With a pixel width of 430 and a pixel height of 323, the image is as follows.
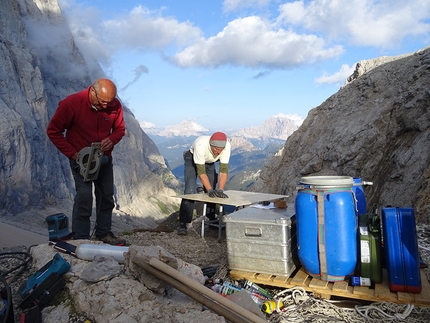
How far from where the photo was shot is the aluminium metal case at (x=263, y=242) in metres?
3.80

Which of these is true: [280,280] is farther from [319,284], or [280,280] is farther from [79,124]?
[79,124]

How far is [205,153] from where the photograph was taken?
6.34 meters

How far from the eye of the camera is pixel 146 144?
9356 centimetres

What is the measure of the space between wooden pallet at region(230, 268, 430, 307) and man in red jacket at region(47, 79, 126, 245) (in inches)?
90.3

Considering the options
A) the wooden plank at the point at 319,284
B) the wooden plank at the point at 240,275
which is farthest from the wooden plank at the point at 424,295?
the wooden plank at the point at 240,275

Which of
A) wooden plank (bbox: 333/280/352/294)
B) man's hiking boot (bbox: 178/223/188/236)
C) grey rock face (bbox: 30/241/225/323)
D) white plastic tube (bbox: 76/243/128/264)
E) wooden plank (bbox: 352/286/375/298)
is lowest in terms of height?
man's hiking boot (bbox: 178/223/188/236)

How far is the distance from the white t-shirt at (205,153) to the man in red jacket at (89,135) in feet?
5.07

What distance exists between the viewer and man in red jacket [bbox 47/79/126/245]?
4.56 m

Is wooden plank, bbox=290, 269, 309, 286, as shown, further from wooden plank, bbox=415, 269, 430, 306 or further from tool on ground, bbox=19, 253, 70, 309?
tool on ground, bbox=19, 253, 70, 309

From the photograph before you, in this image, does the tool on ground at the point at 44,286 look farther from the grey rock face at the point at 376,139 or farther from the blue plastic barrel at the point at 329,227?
the grey rock face at the point at 376,139

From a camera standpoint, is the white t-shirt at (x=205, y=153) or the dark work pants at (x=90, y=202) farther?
the white t-shirt at (x=205, y=153)

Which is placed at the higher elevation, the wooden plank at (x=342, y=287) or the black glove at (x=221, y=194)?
the black glove at (x=221, y=194)

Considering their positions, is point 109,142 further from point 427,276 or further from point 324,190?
point 427,276

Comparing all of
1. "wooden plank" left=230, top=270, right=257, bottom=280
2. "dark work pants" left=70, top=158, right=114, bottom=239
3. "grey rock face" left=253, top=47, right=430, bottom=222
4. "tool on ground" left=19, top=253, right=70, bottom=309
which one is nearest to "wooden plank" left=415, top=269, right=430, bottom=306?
"wooden plank" left=230, top=270, right=257, bottom=280
